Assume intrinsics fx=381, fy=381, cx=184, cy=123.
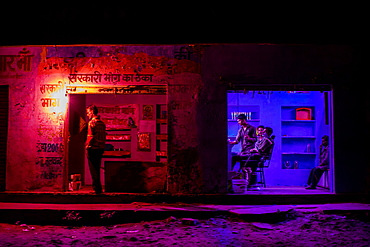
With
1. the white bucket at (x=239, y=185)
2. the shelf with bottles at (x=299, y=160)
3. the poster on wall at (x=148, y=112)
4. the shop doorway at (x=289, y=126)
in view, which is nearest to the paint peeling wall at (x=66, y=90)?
the white bucket at (x=239, y=185)

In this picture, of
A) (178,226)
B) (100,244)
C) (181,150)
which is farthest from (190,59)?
(100,244)

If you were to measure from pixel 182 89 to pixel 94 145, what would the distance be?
7.97ft

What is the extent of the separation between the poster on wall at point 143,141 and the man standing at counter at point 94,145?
2001 millimetres

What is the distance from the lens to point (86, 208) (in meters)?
8.04

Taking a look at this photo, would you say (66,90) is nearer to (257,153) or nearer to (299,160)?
(257,153)

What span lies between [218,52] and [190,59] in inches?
26.7

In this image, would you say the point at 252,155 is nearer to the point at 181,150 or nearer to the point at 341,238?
the point at 181,150

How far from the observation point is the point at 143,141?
35.7 ft

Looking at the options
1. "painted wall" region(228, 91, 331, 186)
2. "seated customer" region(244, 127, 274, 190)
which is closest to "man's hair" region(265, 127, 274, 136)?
"seated customer" region(244, 127, 274, 190)

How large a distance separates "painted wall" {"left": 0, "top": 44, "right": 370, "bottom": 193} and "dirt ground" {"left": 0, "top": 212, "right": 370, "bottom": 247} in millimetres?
1522

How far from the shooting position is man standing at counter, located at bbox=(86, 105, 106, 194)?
8.81 meters

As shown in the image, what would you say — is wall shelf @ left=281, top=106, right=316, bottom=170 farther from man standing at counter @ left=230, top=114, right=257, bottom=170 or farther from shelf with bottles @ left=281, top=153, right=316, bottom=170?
man standing at counter @ left=230, top=114, right=257, bottom=170

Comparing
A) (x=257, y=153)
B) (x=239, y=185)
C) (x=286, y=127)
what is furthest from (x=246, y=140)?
(x=286, y=127)

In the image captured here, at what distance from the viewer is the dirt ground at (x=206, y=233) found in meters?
6.22
